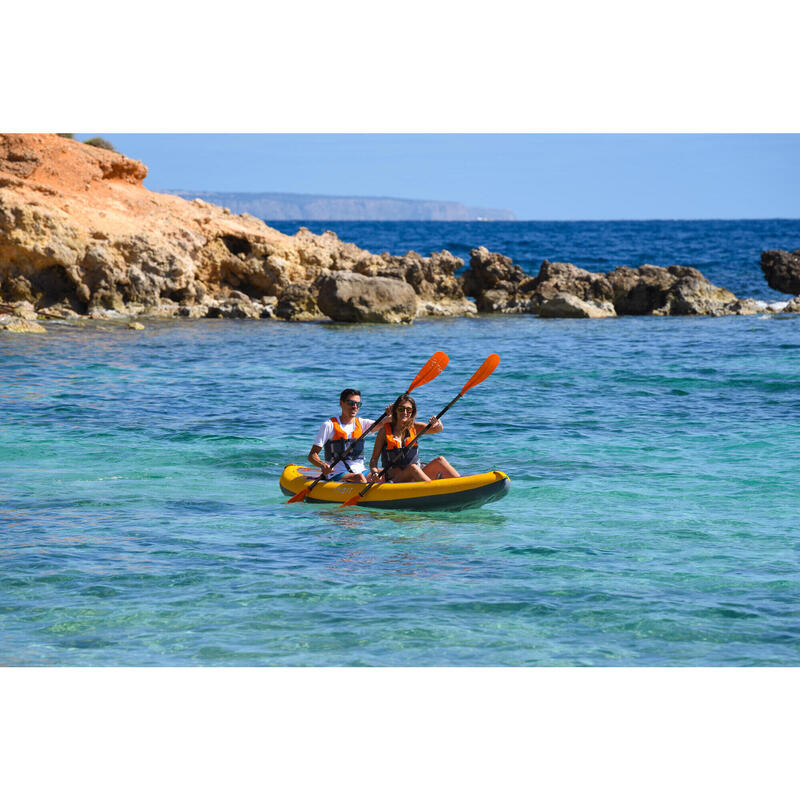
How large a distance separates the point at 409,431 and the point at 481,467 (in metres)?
2.58

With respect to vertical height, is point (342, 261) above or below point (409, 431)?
above

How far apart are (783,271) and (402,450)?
33.3 metres

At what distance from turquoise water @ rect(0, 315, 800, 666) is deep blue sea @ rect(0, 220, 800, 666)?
3cm

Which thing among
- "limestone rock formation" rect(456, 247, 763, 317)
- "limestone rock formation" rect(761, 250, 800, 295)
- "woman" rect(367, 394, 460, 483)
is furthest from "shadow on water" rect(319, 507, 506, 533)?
"limestone rock formation" rect(761, 250, 800, 295)

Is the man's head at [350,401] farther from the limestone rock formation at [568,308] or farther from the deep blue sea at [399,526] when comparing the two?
the limestone rock formation at [568,308]

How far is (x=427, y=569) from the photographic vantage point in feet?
26.6

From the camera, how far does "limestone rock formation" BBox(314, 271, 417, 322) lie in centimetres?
2950

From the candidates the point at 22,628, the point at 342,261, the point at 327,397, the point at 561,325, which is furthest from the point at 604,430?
the point at 342,261

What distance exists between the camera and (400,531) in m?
9.34

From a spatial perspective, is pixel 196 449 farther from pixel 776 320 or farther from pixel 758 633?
pixel 776 320

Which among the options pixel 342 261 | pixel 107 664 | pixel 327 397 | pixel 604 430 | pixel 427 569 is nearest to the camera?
pixel 107 664

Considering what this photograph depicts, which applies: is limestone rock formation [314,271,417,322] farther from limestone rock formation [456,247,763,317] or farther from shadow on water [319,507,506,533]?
shadow on water [319,507,506,533]

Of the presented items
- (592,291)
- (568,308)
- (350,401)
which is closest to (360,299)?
(568,308)

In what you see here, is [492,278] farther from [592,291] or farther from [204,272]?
[204,272]
